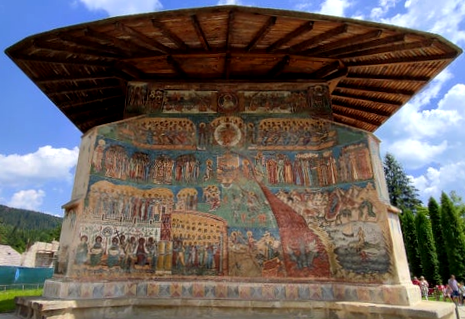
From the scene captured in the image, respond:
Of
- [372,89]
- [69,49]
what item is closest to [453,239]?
[372,89]

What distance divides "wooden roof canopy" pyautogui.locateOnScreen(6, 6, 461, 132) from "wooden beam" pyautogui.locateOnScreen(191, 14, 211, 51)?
0.02 m

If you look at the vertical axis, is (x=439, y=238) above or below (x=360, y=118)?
below

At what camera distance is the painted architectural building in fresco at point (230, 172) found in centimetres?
643

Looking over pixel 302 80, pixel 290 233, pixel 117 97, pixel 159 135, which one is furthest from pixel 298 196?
pixel 117 97

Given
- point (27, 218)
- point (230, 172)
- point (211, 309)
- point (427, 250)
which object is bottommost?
point (211, 309)

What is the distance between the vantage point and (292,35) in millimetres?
7168

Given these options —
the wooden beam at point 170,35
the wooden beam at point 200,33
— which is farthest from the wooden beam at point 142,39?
the wooden beam at point 200,33

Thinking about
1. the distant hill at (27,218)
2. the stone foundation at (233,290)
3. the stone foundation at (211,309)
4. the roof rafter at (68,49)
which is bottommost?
the stone foundation at (211,309)

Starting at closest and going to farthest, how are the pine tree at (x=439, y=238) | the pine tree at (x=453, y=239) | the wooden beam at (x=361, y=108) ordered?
the wooden beam at (x=361, y=108)
the pine tree at (x=453, y=239)
the pine tree at (x=439, y=238)

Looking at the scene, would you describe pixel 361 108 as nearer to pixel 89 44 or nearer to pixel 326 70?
pixel 326 70

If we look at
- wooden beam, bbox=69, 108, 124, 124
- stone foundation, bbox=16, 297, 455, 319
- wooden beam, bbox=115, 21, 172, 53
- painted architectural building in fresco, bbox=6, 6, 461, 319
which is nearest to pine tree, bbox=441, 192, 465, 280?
painted architectural building in fresco, bbox=6, 6, 461, 319

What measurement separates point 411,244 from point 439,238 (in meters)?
2.14

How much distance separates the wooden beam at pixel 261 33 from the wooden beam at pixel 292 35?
0.45m

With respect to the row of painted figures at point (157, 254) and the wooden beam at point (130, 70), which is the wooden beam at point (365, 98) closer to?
the wooden beam at point (130, 70)
